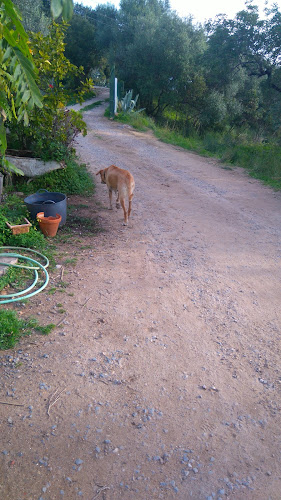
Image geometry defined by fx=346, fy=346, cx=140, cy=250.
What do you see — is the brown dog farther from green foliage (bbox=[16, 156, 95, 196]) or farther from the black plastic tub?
green foliage (bbox=[16, 156, 95, 196])

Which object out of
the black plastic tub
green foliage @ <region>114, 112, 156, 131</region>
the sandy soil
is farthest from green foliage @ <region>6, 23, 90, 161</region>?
green foliage @ <region>114, 112, 156, 131</region>

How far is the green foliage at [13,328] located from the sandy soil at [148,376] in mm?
88

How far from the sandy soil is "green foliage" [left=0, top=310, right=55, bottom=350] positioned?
0.09 meters

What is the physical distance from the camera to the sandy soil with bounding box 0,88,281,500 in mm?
2305

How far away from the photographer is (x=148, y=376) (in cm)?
312

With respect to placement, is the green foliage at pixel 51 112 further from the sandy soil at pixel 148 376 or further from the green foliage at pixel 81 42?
the green foliage at pixel 81 42

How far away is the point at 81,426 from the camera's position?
2.61 m

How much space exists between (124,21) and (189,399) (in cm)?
2955

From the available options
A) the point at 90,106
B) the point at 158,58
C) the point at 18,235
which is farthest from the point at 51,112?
the point at 90,106

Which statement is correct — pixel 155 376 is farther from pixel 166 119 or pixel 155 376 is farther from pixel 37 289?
pixel 166 119

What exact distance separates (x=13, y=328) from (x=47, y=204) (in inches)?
109

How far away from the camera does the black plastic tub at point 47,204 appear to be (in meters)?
5.66

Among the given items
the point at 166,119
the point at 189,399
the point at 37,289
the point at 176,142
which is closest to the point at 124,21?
the point at 166,119

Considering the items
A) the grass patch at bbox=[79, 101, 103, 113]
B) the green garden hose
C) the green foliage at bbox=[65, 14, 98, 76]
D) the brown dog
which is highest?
the green foliage at bbox=[65, 14, 98, 76]
